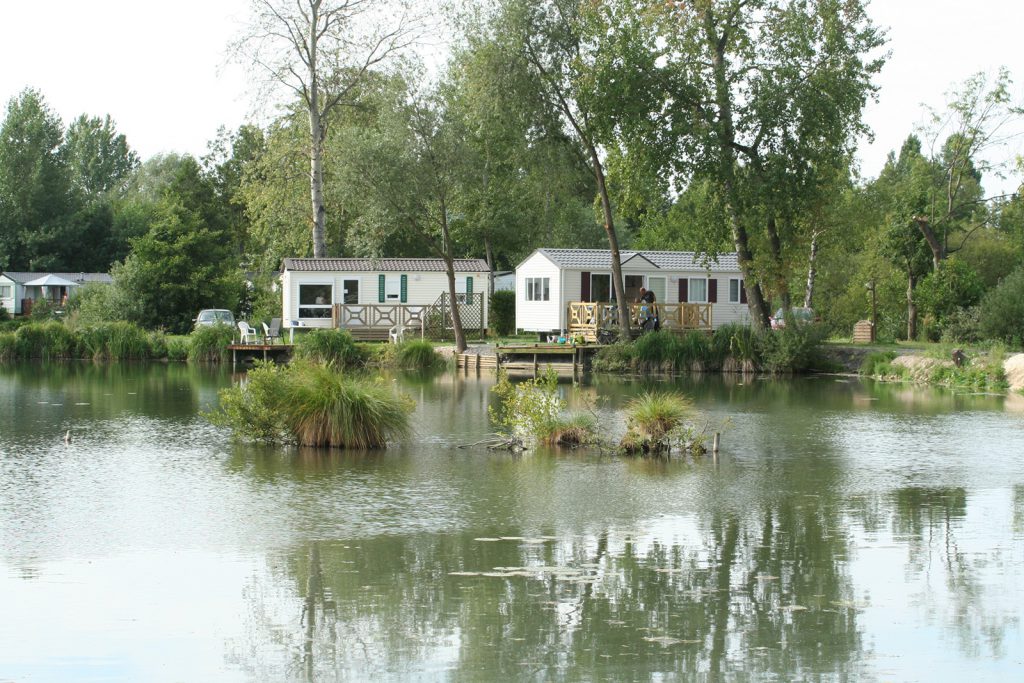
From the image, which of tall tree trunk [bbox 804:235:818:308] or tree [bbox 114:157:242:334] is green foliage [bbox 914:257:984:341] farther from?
tree [bbox 114:157:242:334]

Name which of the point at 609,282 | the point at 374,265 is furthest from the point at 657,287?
the point at 374,265

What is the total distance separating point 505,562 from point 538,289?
3549cm

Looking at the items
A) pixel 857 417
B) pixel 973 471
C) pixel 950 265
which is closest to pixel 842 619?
pixel 973 471

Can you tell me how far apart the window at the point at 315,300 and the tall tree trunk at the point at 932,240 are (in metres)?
22.1

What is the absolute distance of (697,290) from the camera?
44.9 metres

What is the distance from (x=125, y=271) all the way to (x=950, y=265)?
102 ft

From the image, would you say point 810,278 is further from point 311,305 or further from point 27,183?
point 27,183

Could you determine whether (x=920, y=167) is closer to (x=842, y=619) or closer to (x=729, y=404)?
(x=729, y=404)

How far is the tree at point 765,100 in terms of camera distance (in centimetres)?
3388

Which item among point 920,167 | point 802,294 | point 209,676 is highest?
point 920,167

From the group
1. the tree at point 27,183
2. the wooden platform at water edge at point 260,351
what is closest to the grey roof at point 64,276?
the tree at point 27,183

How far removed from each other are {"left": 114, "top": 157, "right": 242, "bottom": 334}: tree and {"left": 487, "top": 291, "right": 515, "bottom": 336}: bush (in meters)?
11.2

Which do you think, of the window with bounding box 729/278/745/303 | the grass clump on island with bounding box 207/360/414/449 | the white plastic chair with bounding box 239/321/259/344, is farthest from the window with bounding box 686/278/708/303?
the grass clump on island with bounding box 207/360/414/449

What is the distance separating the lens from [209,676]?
670cm
